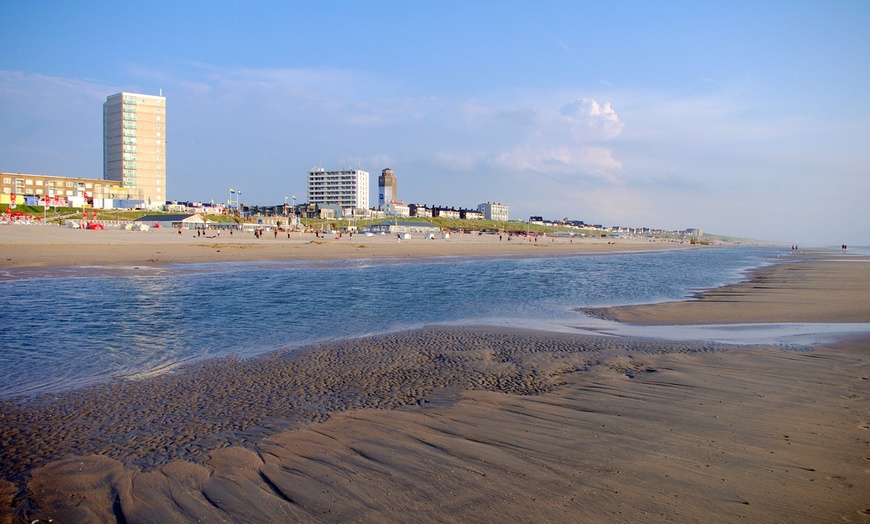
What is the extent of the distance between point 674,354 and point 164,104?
5143 inches

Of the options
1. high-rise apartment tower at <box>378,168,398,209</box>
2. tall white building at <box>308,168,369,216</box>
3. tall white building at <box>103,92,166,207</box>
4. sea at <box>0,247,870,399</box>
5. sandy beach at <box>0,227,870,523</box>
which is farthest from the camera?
high-rise apartment tower at <box>378,168,398,209</box>

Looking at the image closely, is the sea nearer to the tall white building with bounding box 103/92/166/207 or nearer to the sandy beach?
the sandy beach

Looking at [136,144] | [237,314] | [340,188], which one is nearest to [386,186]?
[340,188]

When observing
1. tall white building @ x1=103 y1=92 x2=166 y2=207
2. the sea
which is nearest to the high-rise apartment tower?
tall white building @ x1=103 y1=92 x2=166 y2=207

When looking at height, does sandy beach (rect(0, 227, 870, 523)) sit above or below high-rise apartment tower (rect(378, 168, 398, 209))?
below

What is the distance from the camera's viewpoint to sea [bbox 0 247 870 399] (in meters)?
8.63

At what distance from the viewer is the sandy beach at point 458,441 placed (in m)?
3.68

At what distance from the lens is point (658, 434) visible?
16.0 ft

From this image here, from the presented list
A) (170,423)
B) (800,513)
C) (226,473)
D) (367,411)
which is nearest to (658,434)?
(800,513)

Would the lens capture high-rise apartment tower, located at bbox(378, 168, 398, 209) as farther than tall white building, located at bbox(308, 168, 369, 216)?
Yes

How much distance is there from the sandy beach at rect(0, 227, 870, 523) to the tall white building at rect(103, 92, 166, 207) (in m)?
118

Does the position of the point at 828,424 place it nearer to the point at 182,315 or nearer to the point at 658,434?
the point at 658,434

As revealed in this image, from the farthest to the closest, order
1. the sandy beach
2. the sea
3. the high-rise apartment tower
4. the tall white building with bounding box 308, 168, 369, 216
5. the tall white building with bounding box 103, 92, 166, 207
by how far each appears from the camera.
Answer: the high-rise apartment tower → the tall white building with bounding box 308, 168, 369, 216 → the tall white building with bounding box 103, 92, 166, 207 → the sea → the sandy beach

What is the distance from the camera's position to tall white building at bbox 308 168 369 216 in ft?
541
